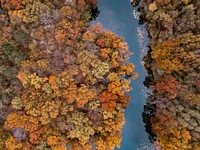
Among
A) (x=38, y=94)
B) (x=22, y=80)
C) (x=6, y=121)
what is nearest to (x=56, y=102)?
(x=38, y=94)

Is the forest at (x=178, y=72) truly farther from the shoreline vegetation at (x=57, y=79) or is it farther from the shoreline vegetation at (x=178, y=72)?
the shoreline vegetation at (x=57, y=79)

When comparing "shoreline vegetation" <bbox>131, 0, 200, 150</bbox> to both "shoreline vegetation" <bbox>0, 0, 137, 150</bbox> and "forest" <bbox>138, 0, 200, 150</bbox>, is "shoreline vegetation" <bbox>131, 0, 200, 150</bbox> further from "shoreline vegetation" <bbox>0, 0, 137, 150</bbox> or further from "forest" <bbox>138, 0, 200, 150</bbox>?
"shoreline vegetation" <bbox>0, 0, 137, 150</bbox>

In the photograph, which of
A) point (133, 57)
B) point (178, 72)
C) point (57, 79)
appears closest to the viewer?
point (57, 79)

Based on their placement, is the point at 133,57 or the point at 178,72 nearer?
the point at 178,72

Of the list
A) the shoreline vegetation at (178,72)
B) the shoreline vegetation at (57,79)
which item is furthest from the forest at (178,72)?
the shoreline vegetation at (57,79)

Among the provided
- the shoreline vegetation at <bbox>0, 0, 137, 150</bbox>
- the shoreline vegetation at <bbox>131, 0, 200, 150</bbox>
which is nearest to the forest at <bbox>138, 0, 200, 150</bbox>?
the shoreline vegetation at <bbox>131, 0, 200, 150</bbox>

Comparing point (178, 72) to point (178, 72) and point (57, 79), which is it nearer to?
point (178, 72)

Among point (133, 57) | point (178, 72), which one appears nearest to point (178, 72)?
point (178, 72)
